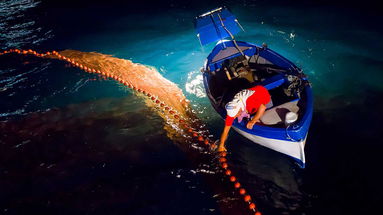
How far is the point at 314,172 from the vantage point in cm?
593

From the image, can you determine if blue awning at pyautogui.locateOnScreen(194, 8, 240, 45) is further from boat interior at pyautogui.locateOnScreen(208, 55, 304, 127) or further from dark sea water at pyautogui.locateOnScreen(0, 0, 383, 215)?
dark sea water at pyautogui.locateOnScreen(0, 0, 383, 215)

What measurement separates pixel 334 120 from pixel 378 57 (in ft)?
15.8

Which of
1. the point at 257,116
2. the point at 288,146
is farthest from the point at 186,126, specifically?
the point at 288,146

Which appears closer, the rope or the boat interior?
the rope

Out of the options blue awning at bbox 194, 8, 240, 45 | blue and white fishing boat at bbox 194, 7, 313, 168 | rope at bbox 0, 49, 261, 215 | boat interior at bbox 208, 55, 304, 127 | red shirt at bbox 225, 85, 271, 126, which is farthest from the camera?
blue awning at bbox 194, 8, 240, 45

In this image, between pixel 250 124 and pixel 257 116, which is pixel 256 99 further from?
pixel 250 124

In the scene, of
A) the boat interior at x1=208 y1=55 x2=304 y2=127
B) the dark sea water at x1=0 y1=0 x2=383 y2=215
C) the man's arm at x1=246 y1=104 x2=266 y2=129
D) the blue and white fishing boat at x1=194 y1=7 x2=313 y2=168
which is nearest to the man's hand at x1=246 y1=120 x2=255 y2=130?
the man's arm at x1=246 y1=104 x2=266 y2=129

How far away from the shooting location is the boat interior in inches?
242

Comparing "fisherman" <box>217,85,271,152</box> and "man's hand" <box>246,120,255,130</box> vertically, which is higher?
"fisherman" <box>217,85,271,152</box>

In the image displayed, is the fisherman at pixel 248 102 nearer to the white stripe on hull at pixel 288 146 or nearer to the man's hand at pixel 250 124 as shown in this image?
the man's hand at pixel 250 124

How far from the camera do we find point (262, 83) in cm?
630

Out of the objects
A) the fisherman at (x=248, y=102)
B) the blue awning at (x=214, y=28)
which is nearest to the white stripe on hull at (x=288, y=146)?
the fisherman at (x=248, y=102)

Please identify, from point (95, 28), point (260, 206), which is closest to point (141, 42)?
point (95, 28)

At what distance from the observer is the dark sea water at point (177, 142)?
5.65m
